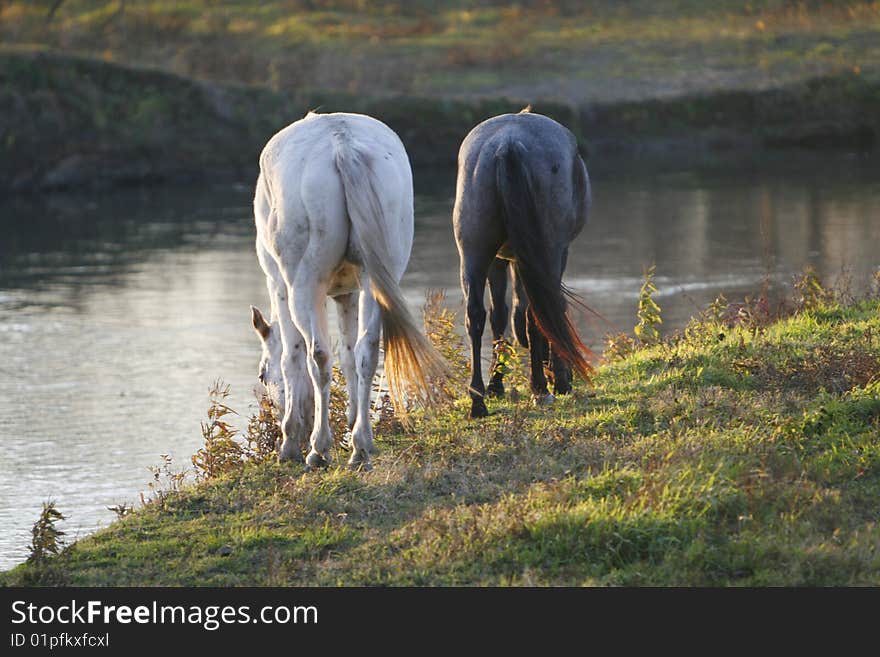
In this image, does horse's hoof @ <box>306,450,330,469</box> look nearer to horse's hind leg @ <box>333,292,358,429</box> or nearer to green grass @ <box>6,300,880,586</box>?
green grass @ <box>6,300,880,586</box>

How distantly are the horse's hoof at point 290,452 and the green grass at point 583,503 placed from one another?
77 millimetres

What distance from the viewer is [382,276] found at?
696 cm

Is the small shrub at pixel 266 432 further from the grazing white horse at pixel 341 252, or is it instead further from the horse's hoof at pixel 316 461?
the horse's hoof at pixel 316 461

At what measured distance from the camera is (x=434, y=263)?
1950 cm

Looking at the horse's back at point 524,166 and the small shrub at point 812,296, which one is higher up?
the horse's back at point 524,166

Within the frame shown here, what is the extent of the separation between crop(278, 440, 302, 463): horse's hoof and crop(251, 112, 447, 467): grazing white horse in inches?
7.3

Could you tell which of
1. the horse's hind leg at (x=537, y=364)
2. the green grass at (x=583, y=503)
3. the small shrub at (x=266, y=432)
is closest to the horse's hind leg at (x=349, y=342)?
the green grass at (x=583, y=503)

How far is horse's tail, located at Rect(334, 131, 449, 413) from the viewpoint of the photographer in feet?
22.7

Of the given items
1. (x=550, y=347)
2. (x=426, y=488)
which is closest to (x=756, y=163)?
(x=550, y=347)

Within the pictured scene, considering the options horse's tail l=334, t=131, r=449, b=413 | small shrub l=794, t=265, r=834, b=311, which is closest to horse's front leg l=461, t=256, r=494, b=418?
horse's tail l=334, t=131, r=449, b=413

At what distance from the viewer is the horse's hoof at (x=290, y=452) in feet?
25.0

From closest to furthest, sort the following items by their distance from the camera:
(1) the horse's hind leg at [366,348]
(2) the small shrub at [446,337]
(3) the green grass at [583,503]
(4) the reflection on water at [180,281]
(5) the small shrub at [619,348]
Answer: (3) the green grass at [583,503] → (1) the horse's hind leg at [366,348] → (2) the small shrub at [446,337] → (5) the small shrub at [619,348] → (4) the reflection on water at [180,281]

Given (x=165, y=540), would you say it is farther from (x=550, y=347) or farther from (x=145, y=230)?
(x=145, y=230)
